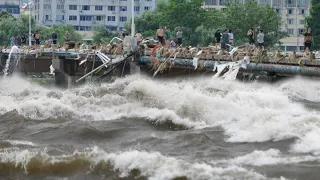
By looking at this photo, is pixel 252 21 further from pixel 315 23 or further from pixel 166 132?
pixel 166 132

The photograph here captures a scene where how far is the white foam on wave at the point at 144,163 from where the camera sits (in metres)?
15.6

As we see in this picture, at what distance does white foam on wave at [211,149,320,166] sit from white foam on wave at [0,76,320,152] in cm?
105

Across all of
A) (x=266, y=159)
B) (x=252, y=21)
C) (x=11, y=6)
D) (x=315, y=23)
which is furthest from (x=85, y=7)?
(x=266, y=159)

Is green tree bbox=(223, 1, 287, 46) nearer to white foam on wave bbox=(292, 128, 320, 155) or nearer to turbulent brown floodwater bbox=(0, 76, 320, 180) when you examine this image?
turbulent brown floodwater bbox=(0, 76, 320, 180)

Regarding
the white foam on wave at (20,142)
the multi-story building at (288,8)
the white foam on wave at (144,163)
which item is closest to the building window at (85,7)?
the multi-story building at (288,8)

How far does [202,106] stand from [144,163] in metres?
6.92

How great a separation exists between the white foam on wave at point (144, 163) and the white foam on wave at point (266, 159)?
1.68 feet

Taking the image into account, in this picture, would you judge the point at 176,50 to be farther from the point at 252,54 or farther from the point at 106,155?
the point at 106,155

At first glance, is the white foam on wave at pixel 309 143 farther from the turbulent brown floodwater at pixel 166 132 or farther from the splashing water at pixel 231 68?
the splashing water at pixel 231 68

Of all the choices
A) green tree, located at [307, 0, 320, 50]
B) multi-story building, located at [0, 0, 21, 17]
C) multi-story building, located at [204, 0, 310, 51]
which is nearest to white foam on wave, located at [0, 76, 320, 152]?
green tree, located at [307, 0, 320, 50]

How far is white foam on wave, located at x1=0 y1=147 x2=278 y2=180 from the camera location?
15618 millimetres

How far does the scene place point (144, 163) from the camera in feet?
54.5

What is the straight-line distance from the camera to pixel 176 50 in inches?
1346

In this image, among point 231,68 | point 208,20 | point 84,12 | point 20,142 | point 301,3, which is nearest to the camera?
point 20,142
